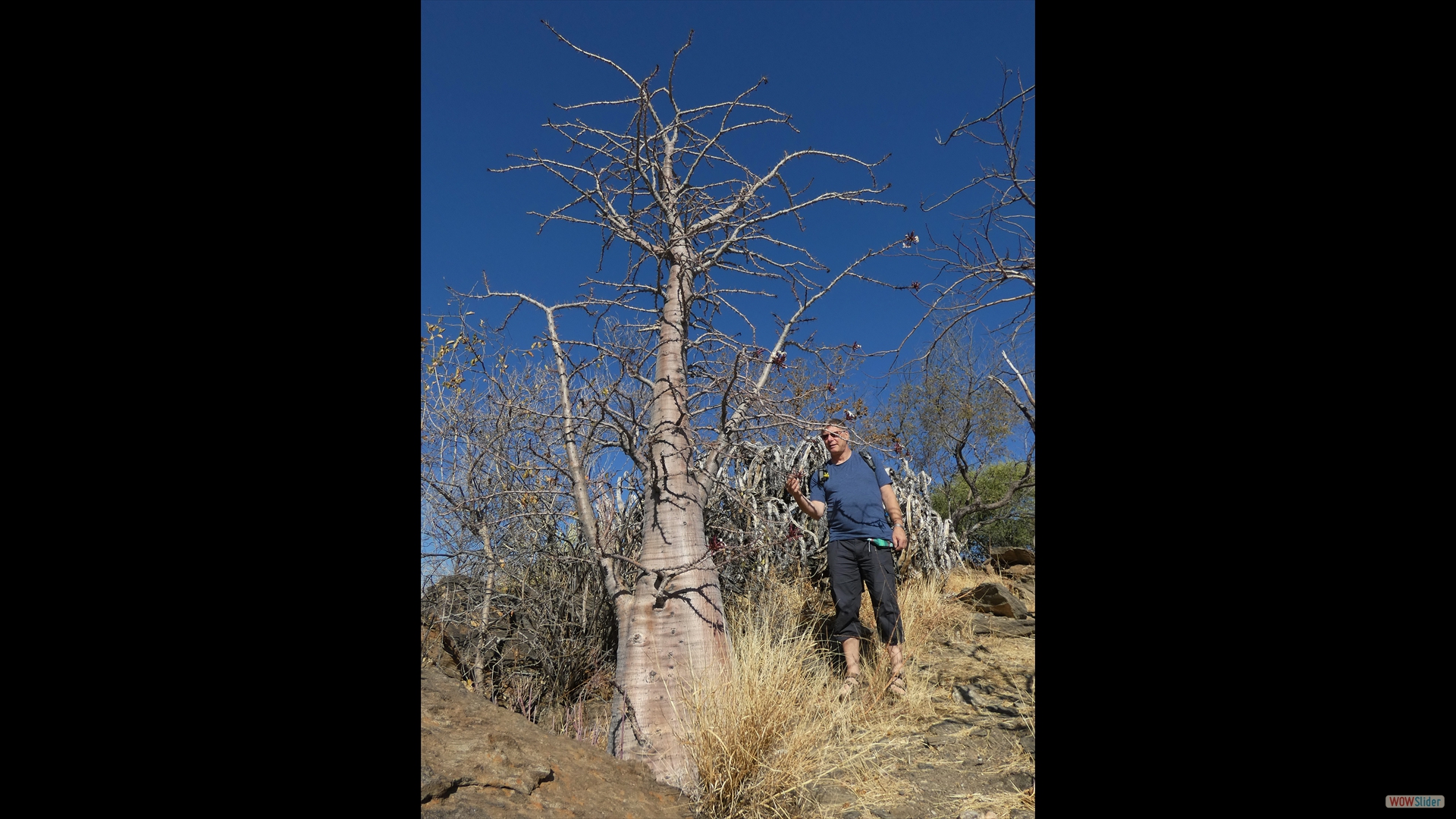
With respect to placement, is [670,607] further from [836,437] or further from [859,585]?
[836,437]

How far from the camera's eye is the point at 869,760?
141 inches

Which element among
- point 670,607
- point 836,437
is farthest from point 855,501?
point 670,607

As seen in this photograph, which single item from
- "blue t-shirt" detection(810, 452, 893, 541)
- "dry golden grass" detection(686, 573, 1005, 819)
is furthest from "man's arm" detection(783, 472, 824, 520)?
"dry golden grass" detection(686, 573, 1005, 819)

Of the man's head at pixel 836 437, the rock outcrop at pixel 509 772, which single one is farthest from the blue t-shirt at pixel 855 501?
the rock outcrop at pixel 509 772

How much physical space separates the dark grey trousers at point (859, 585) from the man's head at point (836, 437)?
66 cm

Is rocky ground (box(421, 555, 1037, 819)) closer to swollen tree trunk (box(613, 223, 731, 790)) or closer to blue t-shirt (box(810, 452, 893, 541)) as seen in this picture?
swollen tree trunk (box(613, 223, 731, 790))

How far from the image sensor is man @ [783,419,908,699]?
485cm

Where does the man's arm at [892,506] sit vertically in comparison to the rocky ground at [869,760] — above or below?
above

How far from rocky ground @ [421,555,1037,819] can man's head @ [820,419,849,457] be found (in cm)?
167

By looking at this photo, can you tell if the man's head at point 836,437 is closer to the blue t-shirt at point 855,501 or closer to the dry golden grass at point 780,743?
the blue t-shirt at point 855,501

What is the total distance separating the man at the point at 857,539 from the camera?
191 inches

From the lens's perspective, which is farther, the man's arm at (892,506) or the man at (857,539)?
the man's arm at (892,506)
